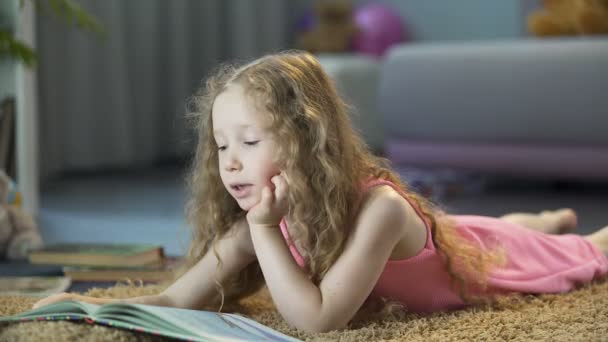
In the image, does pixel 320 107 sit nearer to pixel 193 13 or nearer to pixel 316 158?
pixel 316 158

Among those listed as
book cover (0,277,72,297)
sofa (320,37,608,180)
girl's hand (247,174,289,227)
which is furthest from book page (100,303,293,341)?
sofa (320,37,608,180)

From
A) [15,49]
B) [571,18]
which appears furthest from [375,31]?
[15,49]

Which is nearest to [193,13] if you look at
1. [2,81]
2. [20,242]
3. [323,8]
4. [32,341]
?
[323,8]

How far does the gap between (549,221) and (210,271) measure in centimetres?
70

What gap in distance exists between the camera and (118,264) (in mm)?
1528

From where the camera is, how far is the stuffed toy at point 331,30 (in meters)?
3.81

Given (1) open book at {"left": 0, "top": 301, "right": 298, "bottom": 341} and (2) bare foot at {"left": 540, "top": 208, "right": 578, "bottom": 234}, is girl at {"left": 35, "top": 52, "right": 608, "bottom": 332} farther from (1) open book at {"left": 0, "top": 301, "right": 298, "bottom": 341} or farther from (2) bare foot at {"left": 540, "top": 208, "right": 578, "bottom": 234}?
(2) bare foot at {"left": 540, "top": 208, "right": 578, "bottom": 234}

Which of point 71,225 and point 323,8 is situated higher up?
point 323,8

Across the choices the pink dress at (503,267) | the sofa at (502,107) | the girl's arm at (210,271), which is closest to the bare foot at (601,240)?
the pink dress at (503,267)

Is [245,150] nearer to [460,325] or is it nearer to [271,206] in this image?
[271,206]

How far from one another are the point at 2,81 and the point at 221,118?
1.28m

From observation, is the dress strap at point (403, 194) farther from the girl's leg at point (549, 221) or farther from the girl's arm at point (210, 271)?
the girl's leg at point (549, 221)

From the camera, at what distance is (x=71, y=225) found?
7.47ft

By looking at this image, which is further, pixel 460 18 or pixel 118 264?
pixel 460 18
